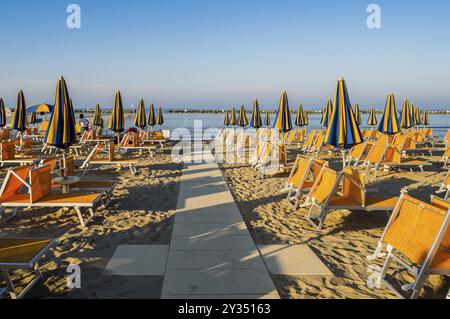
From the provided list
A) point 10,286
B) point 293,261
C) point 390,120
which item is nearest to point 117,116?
point 10,286

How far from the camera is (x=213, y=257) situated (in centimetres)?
399

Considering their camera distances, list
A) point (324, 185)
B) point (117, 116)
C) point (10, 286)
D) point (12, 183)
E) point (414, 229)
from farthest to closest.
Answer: point (117, 116) → point (324, 185) → point (12, 183) → point (414, 229) → point (10, 286)

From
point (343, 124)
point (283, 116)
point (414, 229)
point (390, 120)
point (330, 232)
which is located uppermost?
point (283, 116)

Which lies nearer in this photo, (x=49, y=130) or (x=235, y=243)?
(x=235, y=243)

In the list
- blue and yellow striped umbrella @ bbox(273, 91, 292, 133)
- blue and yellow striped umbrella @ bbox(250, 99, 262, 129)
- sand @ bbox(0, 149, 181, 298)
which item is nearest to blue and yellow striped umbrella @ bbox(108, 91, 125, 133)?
sand @ bbox(0, 149, 181, 298)

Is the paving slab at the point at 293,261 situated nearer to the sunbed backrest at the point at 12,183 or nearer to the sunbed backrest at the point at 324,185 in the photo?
the sunbed backrest at the point at 324,185

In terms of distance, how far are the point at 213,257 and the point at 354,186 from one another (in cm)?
278

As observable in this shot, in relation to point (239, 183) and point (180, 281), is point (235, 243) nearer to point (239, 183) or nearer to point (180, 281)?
point (180, 281)

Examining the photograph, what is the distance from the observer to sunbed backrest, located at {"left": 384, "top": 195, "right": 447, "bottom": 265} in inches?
127

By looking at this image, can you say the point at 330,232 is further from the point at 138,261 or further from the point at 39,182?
the point at 39,182

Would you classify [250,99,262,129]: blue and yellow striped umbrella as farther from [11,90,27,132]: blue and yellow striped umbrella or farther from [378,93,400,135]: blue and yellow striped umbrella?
[11,90,27,132]: blue and yellow striped umbrella

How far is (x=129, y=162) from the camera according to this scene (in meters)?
9.41
